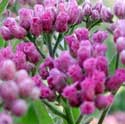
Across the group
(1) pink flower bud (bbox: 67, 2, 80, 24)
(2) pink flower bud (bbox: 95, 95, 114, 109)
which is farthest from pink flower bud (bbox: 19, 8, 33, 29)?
(2) pink flower bud (bbox: 95, 95, 114, 109)

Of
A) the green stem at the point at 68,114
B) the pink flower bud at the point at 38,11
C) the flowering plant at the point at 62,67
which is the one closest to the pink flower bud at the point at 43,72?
the flowering plant at the point at 62,67

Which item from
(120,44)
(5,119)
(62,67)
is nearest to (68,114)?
(62,67)

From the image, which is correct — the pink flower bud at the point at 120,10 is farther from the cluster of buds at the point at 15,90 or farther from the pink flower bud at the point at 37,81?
the cluster of buds at the point at 15,90

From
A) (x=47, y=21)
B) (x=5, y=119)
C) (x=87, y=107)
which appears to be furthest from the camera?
(x=47, y=21)

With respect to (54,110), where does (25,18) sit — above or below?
above

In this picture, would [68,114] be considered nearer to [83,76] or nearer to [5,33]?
[83,76]

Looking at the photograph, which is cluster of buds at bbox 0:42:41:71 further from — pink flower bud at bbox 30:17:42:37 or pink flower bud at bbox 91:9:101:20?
pink flower bud at bbox 91:9:101:20
